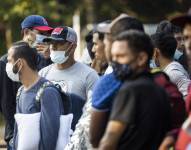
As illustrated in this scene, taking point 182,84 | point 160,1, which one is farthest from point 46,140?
point 160,1

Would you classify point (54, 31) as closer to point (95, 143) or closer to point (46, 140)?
point (46, 140)

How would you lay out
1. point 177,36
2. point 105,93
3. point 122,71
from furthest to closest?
1. point 177,36
2. point 105,93
3. point 122,71

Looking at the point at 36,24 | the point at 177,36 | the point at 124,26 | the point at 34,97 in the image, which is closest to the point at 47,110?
the point at 34,97

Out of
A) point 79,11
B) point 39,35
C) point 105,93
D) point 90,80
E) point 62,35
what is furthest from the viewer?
point 79,11

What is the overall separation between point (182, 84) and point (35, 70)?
135 cm

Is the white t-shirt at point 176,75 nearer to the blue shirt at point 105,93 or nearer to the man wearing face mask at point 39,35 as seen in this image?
the man wearing face mask at point 39,35

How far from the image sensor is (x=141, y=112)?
6121 mm

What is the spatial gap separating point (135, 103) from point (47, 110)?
212cm

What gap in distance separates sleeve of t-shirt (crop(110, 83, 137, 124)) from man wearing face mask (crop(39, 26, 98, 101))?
2971mm

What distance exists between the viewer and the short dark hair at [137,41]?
631cm

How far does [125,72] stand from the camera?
627 centimetres

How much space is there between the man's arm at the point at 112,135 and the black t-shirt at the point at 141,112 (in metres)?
0.03

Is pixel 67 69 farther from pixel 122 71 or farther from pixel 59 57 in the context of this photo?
pixel 122 71

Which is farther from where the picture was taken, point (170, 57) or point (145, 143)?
point (170, 57)
